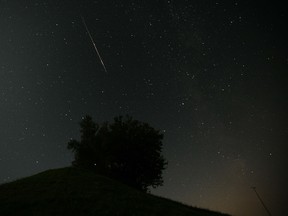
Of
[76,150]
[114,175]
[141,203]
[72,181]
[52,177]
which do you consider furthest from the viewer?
[76,150]

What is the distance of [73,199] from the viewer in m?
23.9

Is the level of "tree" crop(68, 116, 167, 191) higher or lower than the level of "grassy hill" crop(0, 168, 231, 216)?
higher

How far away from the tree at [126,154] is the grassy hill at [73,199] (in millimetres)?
19236

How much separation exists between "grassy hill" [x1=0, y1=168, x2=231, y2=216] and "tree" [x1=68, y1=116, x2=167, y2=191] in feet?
63.1

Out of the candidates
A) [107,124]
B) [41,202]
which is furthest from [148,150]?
[41,202]

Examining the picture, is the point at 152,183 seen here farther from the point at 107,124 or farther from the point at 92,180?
the point at 92,180

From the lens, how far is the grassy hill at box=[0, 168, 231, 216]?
2117 centimetres

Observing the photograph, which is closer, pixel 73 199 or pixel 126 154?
pixel 73 199

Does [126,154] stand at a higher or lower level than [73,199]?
higher

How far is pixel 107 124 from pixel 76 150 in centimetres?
680

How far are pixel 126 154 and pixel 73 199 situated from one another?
28.3m

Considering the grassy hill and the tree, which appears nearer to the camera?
the grassy hill

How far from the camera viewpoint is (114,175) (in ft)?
168

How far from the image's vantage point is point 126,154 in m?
52.1
